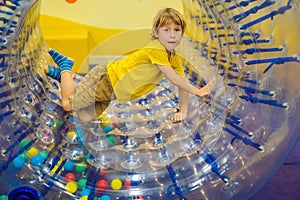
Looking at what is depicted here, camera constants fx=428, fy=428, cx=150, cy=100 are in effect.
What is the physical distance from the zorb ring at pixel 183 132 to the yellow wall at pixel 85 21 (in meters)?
0.81

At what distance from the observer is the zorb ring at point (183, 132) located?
72 cm

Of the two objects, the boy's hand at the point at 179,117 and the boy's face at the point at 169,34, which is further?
the boy's hand at the point at 179,117

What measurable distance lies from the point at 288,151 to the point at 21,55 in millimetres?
553

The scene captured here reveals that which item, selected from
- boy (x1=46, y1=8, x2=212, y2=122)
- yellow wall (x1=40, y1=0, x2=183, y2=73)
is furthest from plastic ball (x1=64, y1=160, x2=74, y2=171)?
yellow wall (x1=40, y1=0, x2=183, y2=73)

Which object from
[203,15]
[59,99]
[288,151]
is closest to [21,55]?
[59,99]

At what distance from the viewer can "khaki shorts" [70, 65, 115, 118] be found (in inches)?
34.6

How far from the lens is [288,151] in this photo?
73 centimetres

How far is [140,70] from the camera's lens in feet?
2.68

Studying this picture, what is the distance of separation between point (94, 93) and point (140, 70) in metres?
0.13

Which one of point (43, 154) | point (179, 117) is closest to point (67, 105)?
point (43, 154)

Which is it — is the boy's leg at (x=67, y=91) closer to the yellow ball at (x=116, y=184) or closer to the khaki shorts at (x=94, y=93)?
the khaki shorts at (x=94, y=93)

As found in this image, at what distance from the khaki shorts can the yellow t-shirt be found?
0.02 metres

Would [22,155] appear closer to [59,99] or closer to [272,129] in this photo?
[59,99]

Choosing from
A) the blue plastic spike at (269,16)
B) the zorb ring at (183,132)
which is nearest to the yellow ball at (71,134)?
the zorb ring at (183,132)
